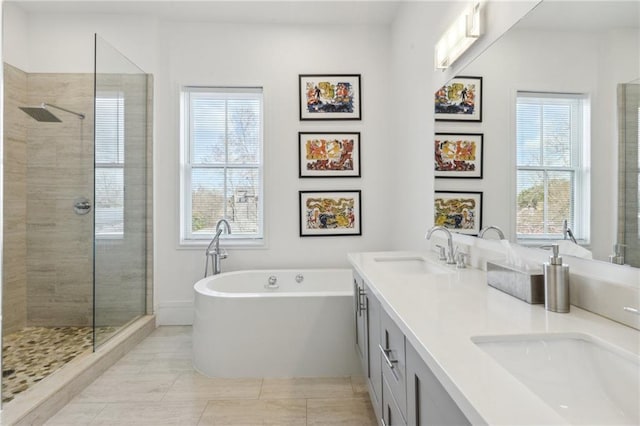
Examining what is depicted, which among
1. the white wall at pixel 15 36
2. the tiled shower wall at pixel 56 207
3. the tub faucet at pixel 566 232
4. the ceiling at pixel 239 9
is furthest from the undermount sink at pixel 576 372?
the white wall at pixel 15 36

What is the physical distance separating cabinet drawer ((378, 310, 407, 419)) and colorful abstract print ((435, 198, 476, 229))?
2.57 feet

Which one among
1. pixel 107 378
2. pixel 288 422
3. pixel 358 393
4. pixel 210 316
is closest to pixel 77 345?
pixel 107 378

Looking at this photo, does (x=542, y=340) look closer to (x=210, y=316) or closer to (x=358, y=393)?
(x=358, y=393)

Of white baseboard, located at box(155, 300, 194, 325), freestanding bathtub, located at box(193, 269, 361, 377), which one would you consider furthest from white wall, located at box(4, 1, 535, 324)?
freestanding bathtub, located at box(193, 269, 361, 377)

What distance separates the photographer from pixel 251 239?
10.9 feet

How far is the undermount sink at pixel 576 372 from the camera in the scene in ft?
2.17

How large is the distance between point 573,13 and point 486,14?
64 cm

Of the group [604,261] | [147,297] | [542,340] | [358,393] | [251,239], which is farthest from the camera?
[251,239]

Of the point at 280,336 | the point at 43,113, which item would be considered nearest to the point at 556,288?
the point at 280,336

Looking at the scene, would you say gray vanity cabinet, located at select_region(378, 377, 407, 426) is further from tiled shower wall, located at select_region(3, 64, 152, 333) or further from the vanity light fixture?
tiled shower wall, located at select_region(3, 64, 152, 333)

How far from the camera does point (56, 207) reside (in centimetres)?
297

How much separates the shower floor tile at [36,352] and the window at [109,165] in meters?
0.79

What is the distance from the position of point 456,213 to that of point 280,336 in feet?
4.44

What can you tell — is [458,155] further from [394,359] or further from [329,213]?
[329,213]
